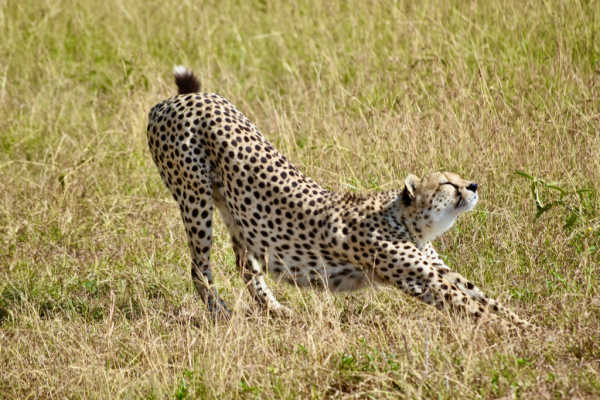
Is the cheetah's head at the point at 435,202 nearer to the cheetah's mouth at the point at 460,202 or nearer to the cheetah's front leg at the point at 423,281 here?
the cheetah's mouth at the point at 460,202

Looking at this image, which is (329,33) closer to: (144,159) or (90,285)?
(144,159)

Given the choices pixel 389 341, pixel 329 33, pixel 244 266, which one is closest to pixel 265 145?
pixel 244 266

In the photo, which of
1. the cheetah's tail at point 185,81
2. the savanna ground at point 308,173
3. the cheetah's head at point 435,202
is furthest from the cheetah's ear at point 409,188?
the cheetah's tail at point 185,81

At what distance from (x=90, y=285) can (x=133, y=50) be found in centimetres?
285

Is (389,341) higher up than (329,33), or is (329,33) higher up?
(329,33)

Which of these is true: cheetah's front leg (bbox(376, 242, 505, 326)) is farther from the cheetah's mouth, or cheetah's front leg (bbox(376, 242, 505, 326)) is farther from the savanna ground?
the cheetah's mouth

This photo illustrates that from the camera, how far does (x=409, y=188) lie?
13.0 ft

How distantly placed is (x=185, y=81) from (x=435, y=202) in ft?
5.12

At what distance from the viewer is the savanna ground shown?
3.49 metres

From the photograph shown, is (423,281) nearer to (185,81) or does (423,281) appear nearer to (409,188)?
(409,188)

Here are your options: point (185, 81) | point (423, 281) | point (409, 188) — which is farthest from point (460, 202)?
point (185, 81)

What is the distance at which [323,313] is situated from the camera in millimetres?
4047

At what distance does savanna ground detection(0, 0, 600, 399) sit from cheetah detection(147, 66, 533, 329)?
5.6 inches

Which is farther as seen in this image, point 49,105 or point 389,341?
point 49,105
